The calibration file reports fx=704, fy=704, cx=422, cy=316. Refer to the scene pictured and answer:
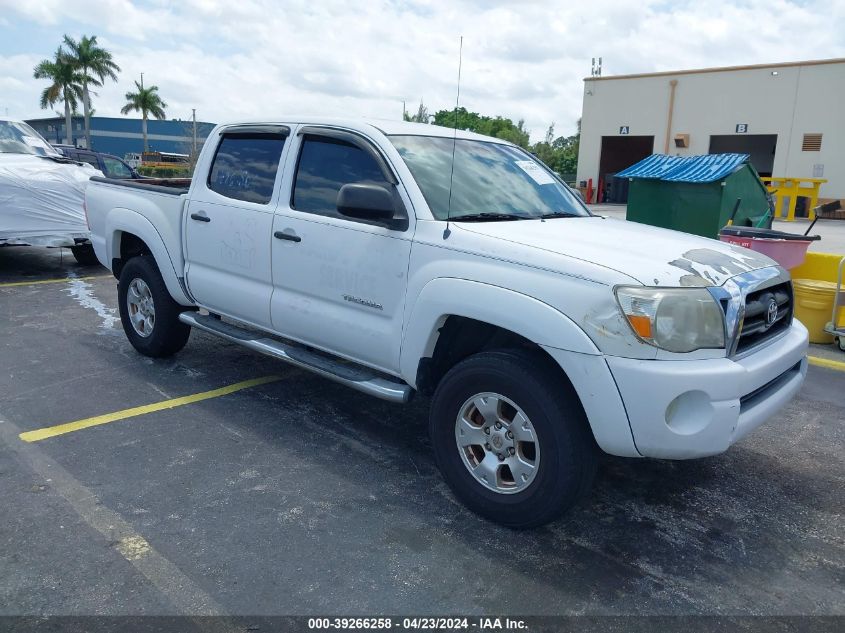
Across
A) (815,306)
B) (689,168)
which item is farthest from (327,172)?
(689,168)

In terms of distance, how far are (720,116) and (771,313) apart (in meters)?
30.8

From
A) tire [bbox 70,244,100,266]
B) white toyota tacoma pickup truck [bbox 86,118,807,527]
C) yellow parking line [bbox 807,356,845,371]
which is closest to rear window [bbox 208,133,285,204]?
white toyota tacoma pickup truck [bbox 86,118,807,527]

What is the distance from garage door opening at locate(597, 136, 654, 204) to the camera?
34125 millimetres

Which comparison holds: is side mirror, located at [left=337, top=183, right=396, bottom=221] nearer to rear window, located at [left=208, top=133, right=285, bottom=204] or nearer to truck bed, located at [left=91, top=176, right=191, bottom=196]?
rear window, located at [left=208, top=133, right=285, bottom=204]

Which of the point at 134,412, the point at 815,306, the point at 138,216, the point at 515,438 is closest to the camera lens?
the point at 515,438

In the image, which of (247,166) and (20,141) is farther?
(20,141)

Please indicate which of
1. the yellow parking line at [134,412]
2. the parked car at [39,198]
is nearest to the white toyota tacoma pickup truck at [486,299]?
the yellow parking line at [134,412]

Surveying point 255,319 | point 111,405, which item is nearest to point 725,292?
point 255,319

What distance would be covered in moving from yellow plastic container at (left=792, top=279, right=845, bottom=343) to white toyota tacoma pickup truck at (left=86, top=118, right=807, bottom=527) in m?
3.54

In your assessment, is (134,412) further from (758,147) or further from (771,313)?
(758,147)

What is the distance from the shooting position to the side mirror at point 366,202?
11.6ft

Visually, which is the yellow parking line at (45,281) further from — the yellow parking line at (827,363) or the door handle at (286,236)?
the yellow parking line at (827,363)

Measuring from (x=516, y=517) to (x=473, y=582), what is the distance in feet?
1.38

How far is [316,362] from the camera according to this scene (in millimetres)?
4191
